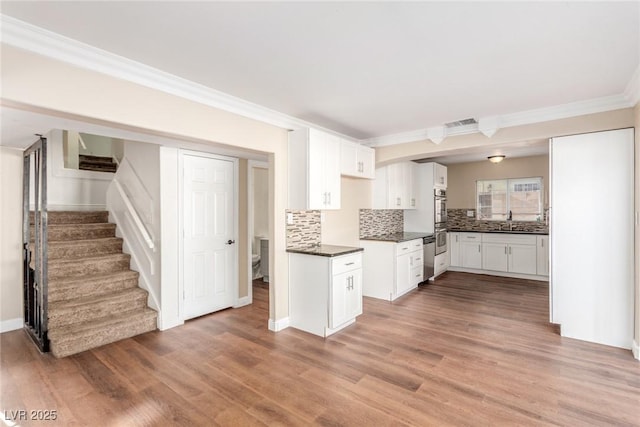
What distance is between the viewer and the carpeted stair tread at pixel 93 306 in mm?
3274

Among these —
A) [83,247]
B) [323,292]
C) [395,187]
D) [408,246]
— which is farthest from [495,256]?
[83,247]

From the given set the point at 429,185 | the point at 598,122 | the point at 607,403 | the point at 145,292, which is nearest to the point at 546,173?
the point at 429,185

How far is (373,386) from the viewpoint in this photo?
2.47 meters

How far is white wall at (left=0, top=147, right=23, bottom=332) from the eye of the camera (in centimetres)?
370

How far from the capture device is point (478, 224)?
6965 millimetres

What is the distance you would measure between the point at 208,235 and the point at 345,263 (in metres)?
1.96

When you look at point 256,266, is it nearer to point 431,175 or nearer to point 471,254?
point 431,175

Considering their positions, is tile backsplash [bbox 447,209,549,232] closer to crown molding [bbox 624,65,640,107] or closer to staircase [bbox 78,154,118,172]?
crown molding [bbox 624,65,640,107]

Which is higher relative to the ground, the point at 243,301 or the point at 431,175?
the point at 431,175

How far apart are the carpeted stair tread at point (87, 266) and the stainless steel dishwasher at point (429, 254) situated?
476 cm

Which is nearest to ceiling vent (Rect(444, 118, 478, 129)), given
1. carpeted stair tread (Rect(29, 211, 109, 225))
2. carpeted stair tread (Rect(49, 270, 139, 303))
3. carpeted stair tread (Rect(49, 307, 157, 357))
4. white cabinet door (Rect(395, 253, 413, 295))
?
white cabinet door (Rect(395, 253, 413, 295))

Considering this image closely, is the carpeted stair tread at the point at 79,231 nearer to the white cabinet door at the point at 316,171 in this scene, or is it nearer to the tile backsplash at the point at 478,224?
the white cabinet door at the point at 316,171

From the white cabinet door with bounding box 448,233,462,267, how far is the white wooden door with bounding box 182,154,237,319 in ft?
15.4

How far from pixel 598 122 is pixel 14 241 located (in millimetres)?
6730
